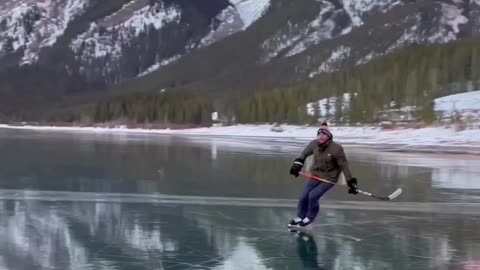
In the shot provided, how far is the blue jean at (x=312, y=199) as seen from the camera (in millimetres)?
13312

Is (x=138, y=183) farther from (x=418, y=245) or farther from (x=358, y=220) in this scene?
(x=418, y=245)

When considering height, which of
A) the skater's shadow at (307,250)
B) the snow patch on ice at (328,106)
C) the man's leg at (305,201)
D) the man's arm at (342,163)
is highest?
the snow patch on ice at (328,106)

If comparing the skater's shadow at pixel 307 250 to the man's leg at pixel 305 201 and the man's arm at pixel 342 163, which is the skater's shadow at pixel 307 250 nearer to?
the man's leg at pixel 305 201

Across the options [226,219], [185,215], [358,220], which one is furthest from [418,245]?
[185,215]

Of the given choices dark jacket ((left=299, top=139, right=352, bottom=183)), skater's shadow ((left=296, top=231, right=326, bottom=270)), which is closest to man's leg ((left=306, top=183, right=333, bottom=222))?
dark jacket ((left=299, top=139, right=352, bottom=183))

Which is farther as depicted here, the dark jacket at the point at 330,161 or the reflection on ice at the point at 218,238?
the dark jacket at the point at 330,161

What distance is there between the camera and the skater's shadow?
413 inches

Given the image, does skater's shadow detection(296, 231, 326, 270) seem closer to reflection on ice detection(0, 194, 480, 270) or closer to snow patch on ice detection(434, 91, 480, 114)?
reflection on ice detection(0, 194, 480, 270)

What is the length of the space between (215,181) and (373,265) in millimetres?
12306

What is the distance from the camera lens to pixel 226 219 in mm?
14672

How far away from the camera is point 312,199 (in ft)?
43.8

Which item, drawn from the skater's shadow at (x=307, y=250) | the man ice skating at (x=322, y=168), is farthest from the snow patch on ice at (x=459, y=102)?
the skater's shadow at (x=307, y=250)

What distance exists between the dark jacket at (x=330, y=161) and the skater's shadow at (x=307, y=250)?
1.18 metres

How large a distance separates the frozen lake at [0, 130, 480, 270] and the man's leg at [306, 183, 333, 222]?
38cm
